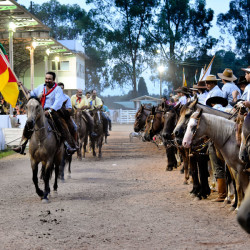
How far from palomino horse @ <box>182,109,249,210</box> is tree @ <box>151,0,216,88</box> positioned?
57.9 meters

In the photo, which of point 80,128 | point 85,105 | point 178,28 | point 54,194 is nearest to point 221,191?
point 54,194

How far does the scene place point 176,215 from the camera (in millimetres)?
8547

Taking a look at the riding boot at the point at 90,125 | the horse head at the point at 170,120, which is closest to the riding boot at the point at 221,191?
the horse head at the point at 170,120

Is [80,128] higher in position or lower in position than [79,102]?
lower

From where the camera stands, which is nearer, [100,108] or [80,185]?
[80,185]

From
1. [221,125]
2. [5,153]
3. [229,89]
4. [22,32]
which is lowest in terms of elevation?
[5,153]

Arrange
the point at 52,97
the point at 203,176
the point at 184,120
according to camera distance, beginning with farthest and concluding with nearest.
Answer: the point at 52,97 < the point at 203,176 < the point at 184,120

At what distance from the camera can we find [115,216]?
8.51 metres

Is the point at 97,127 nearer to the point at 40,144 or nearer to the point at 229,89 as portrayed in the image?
the point at 229,89

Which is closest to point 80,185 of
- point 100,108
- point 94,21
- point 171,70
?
point 100,108

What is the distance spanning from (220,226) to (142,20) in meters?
62.2

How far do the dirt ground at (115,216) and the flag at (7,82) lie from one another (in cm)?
219

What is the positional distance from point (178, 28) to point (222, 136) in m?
60.9

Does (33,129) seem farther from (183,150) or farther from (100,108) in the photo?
(100,108)
